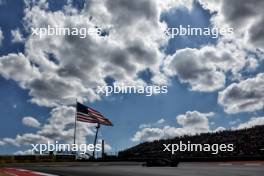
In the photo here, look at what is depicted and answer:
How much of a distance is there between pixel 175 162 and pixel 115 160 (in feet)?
75.5

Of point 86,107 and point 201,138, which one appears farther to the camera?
point 201,138

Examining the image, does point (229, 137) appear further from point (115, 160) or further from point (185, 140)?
point (115, 160)

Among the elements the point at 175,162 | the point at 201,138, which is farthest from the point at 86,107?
the point at 201,138

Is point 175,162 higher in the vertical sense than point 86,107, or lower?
lower

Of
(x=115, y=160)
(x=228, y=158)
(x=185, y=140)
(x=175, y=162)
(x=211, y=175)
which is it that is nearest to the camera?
(x=211, y=175)

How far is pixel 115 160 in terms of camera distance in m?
53.5

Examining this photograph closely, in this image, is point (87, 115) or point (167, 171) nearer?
point (167, 171)

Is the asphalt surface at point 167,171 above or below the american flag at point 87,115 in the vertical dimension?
below

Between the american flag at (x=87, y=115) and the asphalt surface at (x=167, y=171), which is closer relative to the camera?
the asphalt surface at (x=167, y=171)

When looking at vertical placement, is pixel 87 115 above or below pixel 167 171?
above

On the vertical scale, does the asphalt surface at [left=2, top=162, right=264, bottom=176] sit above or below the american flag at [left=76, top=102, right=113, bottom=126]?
below

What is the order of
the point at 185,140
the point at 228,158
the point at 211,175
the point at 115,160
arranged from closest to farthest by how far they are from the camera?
the point at 211,175, the point at 228,158, the point at 115,160, the point at 185,140

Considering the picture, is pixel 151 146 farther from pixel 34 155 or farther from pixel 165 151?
pixel 34 155

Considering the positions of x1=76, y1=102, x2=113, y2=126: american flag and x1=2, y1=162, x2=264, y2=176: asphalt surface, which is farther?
x1=76, y1=102, x2=113, y2=126: american flag
